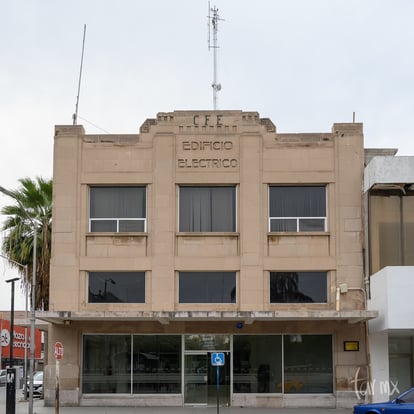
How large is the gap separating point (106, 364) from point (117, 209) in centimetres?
567

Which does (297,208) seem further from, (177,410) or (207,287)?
(177,410)

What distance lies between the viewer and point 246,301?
98.5 ft

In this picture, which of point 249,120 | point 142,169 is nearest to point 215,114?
point 249,120

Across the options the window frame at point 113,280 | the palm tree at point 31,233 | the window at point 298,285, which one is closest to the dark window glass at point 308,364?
the window at point 298,285

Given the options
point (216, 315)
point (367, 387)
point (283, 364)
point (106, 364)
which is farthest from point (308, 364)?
point (106, 364)

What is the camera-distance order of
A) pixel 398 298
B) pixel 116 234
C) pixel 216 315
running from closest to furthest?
pixel 398 298 → pixel 216 315 → pixel 116 234

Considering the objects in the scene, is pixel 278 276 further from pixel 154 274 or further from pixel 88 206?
pixel 88 206

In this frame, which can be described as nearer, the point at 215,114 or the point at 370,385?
the point at 370,385

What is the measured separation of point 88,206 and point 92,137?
8.48 ft

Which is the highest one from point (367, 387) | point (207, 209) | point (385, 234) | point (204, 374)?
point (207, 209)

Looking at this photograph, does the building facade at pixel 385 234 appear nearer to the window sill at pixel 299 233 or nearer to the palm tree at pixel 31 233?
the window sill at pixel 299 233

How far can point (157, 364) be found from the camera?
3030cm

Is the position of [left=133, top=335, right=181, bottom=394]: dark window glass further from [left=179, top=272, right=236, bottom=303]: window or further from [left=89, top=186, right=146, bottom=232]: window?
[left=89, top=186, right=146, bottom=232]: window

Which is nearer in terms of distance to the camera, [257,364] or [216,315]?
[216,315]
